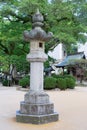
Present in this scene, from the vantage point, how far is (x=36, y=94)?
916 centimetres

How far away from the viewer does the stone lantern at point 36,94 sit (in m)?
8.77

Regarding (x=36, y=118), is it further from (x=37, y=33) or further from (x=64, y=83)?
(x=64, y=83)

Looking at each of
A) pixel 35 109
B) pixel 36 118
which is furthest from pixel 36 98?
pixel 36 118

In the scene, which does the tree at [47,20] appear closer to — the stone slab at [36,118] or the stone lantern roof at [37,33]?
the stone lantern roof at [37,33]

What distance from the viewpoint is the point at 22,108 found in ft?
29.8

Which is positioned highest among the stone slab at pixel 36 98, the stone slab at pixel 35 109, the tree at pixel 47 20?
the tree at pixel 47 20

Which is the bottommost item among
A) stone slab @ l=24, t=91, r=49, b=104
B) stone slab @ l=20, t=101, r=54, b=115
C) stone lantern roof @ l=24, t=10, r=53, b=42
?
stone slab @ l=20, t=101, r=54, b=115

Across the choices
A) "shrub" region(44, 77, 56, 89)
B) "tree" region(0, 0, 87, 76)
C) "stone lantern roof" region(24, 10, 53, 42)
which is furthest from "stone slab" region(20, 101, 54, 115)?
"tree" region(0, 0, 87, 76)

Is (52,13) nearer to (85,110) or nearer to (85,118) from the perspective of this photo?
(85,110)

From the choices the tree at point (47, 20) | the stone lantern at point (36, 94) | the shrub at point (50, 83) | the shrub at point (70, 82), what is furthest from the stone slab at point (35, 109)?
the shrub at point (70, 82)

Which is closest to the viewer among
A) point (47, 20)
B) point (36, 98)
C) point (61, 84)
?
point (36, 98)

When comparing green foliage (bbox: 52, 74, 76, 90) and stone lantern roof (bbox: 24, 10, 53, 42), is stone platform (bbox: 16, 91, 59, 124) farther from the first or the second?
green foliage (bbox: 52, 74, 76, 90)

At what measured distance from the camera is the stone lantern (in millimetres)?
8773

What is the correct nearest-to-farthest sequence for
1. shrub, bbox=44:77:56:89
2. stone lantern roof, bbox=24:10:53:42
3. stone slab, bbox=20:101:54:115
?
stone slab, bbox=20:101:54:115
stone lantern roof, bbox=24:10:53:42
shrub, bbox=44:77:56:89
